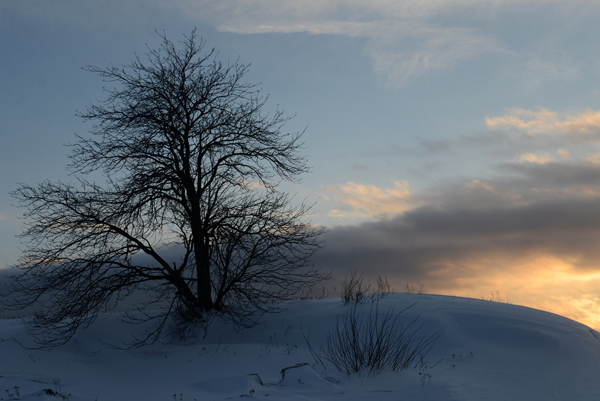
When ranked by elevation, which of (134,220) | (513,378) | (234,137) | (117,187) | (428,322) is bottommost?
(513,378)

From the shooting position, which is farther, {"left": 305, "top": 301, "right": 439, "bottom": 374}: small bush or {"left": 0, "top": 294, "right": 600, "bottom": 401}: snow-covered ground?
{"left": 305, "top": 301, "right": 439, "bottom": 374}: small bush

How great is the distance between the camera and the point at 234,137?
12.2m

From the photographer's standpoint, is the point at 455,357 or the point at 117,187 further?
the point at 117,187

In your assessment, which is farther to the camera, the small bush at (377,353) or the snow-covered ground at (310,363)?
the small bush at (377,353)

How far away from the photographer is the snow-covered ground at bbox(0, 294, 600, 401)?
6.15 meters

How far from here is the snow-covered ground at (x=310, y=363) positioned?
242 inches

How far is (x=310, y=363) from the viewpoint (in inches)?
342

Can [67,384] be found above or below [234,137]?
below

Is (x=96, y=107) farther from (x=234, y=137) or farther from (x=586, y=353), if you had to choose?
(x=586, y=353)

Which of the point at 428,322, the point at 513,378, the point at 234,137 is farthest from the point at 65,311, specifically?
the point at 513,378

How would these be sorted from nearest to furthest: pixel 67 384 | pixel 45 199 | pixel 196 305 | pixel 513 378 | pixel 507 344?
pixel 513 378, pixel 67 384, pixel 507 344, pixel 45 199, pixel 196 305

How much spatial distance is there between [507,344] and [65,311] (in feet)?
33.0

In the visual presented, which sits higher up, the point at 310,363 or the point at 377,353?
the point at 377,353

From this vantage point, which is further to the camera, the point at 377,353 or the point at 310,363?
the point at 310,363
